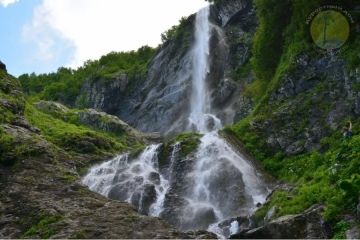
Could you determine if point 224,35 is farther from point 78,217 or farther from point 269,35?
point 78,217

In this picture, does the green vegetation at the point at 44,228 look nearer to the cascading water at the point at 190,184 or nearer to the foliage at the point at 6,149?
the foliage at the point at 6,149

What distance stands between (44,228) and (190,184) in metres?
13.2

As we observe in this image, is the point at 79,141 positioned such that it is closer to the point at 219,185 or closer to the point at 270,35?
the point at 219,185

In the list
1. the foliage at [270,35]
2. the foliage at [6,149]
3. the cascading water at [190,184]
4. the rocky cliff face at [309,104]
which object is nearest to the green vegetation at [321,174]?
the rocky cliff face at [309,104]

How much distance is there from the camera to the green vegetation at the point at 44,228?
818 inches

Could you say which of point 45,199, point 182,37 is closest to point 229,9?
point 182,37

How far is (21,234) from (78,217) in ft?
7.17

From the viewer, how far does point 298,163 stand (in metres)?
30.4

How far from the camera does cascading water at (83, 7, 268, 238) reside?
29906 mm

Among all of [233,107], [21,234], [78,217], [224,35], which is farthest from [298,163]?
[224,35]

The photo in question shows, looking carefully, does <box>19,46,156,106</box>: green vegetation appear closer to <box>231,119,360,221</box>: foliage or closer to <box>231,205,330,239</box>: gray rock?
<box>231,119,360,221</box>: foliage

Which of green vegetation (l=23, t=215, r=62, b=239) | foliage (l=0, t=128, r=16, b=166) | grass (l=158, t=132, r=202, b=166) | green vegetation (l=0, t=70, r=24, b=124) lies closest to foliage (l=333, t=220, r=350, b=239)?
green vegetation (l=23, t=215, r=62, b=239)

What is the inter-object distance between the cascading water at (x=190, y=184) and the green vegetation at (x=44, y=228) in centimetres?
811

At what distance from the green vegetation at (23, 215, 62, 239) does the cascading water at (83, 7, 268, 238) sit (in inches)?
319
